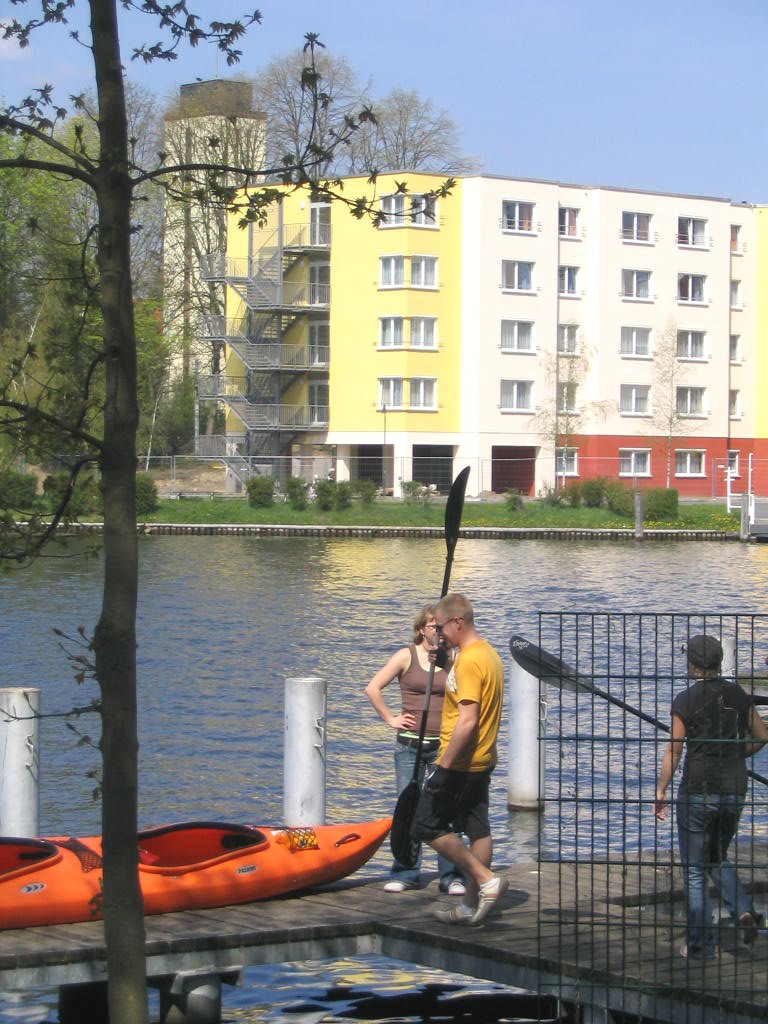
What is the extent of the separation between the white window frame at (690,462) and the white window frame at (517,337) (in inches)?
378

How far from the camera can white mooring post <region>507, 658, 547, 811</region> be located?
501 inches

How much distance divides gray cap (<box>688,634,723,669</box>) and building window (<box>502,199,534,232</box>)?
230 ft

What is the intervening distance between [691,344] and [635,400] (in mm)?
4759

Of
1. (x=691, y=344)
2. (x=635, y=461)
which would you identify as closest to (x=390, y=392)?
(x=635, y=461)

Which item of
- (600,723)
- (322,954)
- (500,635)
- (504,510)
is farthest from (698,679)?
(504,510)

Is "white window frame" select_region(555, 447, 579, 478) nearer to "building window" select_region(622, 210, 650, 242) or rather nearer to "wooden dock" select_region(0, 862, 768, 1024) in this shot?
"building window" select_region(622, 210, 650, 242)

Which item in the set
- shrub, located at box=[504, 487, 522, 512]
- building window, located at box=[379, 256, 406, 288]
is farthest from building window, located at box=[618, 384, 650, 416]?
shrub, located at box=[504, 487, 522, 512]

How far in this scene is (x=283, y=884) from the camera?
907 centimetres

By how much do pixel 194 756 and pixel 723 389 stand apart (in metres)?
68.9

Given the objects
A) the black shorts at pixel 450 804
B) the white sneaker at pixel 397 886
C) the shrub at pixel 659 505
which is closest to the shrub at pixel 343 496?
the shrub at pixel 659 505

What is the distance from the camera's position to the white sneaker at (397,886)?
948 cm

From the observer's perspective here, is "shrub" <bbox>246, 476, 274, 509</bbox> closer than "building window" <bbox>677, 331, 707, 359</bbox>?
Yes

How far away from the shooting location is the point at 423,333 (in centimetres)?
7556

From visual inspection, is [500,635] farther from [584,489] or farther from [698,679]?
[584,489]
